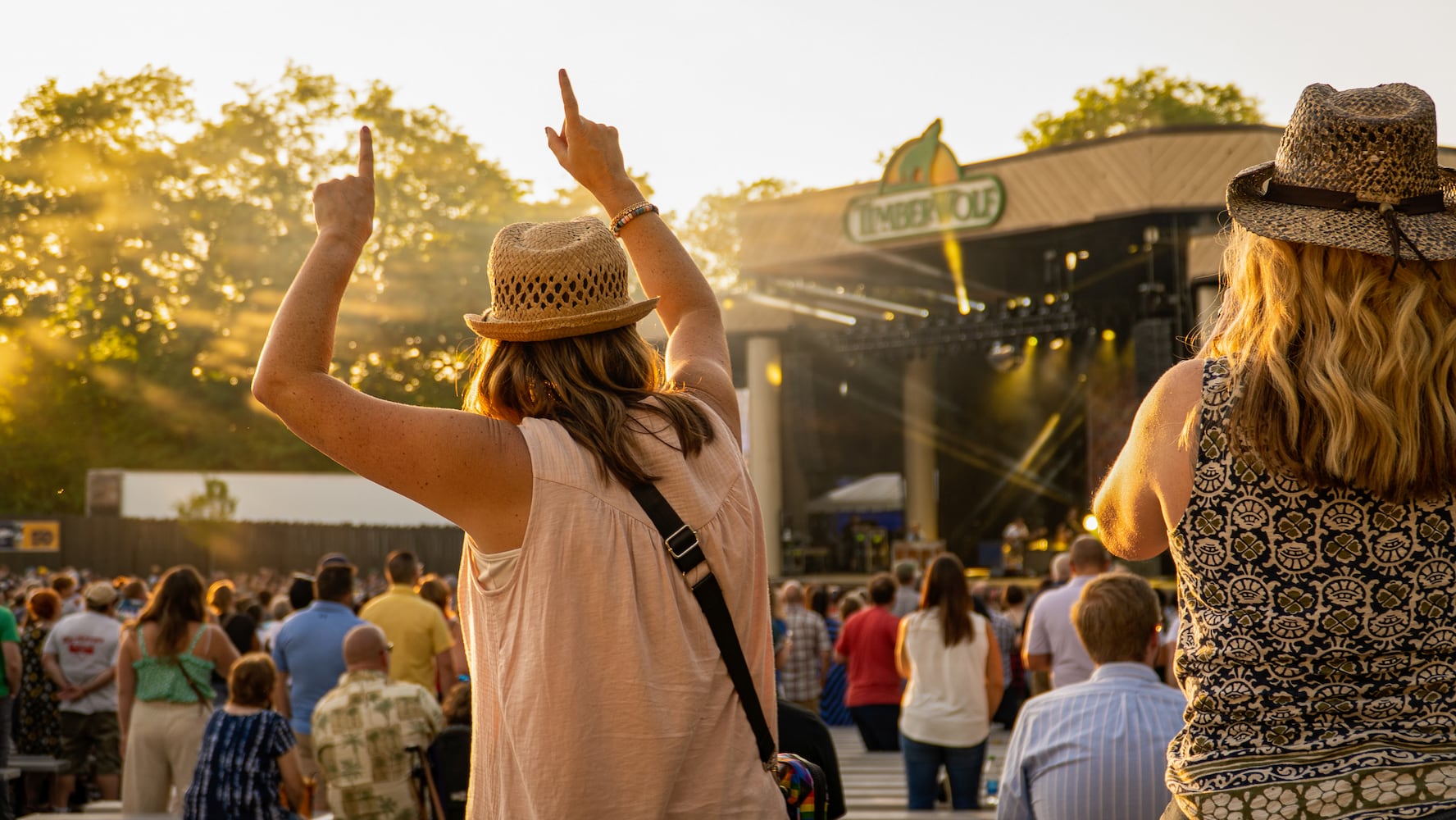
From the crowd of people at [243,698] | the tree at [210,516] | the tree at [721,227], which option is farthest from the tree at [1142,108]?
the crowd of people at [243,698]

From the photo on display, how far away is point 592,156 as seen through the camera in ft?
8.08

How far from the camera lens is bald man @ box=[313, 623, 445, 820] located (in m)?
5.78

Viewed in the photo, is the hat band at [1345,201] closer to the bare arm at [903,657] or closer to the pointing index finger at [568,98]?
the pointing index finger at [568,98]

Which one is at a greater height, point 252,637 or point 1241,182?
point 1241,182

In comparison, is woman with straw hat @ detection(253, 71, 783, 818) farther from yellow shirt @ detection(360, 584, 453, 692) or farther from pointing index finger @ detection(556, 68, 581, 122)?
yellow shirt @ detection(360, 584, 453, 692)

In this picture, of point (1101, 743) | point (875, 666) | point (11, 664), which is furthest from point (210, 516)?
point (1101, 743)

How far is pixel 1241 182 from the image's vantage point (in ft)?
6.38

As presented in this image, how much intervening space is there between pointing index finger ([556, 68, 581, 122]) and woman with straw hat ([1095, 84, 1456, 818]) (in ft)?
3.62

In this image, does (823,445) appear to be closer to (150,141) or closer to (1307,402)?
(150,141)

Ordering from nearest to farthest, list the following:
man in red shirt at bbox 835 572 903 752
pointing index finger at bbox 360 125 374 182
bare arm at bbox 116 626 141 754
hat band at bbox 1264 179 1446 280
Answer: hat band at bbox 1264 179 1446 280, pointing index finger at bbox 360 125 374 182, bare arm at bbox 116 626 141 754, man in red shirt at bbox 835 572 903 752

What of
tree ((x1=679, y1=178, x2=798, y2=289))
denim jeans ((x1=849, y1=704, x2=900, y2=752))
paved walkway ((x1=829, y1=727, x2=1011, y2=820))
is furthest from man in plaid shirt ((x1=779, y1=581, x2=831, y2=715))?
tree ((x1=679, y1=178, x2=798, y2=289))

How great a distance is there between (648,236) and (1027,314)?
66.6ft

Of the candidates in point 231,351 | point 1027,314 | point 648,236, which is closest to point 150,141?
point 231,351

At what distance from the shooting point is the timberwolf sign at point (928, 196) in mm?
22297
